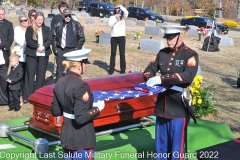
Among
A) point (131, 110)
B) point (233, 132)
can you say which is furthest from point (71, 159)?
point (233, 132)

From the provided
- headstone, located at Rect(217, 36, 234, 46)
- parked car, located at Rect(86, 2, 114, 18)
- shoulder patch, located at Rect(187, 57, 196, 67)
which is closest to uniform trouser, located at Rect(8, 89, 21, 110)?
shoulder patch, located at Rect(187, 57, 196, 67)

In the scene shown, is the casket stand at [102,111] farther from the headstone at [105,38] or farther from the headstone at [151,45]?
the headstone at [105,38]

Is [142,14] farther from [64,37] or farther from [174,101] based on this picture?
[174,101]

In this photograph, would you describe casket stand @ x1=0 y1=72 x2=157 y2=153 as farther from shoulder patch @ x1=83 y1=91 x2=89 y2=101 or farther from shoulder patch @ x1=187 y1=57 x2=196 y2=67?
shoulder patch @ x1=83 y1=91 x2=89 y2=101

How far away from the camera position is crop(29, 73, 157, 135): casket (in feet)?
17.7

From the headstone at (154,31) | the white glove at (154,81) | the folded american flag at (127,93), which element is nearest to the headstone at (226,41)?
the headstone at (154,31)

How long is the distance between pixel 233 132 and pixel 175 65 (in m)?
2.70

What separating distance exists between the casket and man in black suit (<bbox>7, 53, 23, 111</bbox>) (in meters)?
1.63

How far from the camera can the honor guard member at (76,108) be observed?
3672 mm

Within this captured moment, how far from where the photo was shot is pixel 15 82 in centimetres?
729

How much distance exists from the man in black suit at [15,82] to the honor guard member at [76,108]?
3599mm

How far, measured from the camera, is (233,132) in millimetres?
6711

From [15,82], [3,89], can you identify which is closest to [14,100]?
[15,82]

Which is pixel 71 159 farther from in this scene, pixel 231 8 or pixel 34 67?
pixel 231 8
